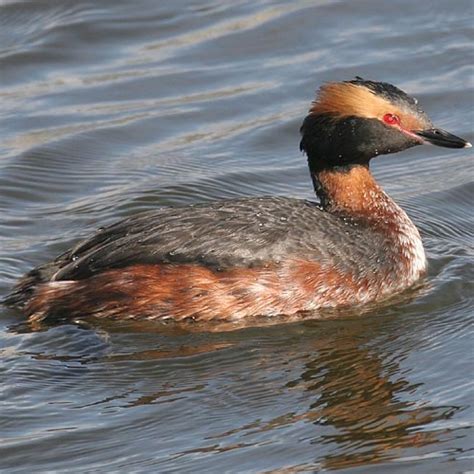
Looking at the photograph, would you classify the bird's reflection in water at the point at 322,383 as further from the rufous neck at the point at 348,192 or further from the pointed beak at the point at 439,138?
the pointed beak at the point at 439,138

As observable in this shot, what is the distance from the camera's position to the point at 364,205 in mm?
9086

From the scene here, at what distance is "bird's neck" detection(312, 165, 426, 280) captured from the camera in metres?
8.92

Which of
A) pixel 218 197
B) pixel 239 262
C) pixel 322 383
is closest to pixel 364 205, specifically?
pixel 239 262

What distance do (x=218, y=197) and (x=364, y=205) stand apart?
1567 mm

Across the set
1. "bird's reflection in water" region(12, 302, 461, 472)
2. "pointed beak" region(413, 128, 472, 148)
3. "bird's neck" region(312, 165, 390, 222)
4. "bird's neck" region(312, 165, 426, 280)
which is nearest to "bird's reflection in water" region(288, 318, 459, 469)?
"bird's reflection in water" region(12, 302, 461, 472)

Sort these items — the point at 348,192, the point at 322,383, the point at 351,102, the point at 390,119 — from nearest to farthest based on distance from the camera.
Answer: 1. the point at 322,383
2. the point at 351,102
3. the point at 390,119
4. the point at 348,192

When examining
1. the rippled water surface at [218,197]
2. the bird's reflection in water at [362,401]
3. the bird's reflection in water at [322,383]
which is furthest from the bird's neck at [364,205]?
the bird's reflection in water at [362,401]

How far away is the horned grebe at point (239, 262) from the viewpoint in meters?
8.14

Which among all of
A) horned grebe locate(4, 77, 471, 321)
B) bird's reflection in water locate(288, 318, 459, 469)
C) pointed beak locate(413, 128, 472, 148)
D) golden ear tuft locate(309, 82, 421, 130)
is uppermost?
golden ear tuft locate(309, 82, 421, 130)

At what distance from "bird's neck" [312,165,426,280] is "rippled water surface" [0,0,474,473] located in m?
0.27

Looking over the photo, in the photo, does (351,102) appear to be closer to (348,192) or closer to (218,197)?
(348,192)

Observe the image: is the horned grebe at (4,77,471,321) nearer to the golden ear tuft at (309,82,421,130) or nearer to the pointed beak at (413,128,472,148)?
the golden ear tuft at (309,82,421,130)

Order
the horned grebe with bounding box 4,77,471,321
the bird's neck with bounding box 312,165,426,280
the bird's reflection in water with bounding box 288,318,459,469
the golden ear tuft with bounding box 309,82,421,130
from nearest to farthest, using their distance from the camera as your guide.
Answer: the bird's reflection in water with bounding box 288,318,459,469
the horned grebe with bounding box 4,77,471,321
the golden ear tuft with bounding box 309,82,421,130
the bird's neck with bounding box 312,165,426,280

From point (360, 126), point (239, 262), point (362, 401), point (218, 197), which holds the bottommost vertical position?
point (362, 401)
